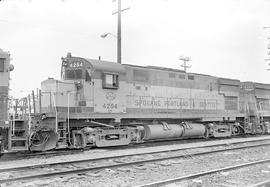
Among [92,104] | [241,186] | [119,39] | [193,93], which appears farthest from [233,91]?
[241,186]

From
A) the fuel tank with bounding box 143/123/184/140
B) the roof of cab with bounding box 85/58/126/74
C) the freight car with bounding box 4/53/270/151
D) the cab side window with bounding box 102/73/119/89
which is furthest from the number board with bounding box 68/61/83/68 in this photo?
the fuel tank with bounding box 143/123/184/140

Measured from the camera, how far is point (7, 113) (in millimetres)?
9742

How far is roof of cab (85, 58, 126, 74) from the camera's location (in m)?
12.9

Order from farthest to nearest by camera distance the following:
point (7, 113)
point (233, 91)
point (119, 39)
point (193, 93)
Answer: point (119, 39), point (233, 91), point (193, 93), point (7, 113)

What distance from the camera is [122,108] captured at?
13.8 metres

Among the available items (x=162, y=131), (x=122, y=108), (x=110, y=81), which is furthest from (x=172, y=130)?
(x=110, y=81)

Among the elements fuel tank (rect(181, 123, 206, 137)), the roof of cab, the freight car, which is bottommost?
fuel tank (rect(181, 123, 206, 137))

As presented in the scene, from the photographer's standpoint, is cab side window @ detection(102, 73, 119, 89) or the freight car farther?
cab side window @ detection(102, 73, 119, 89)

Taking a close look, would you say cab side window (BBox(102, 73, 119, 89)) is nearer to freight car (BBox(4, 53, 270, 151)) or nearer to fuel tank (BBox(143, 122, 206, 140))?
freight car (BBox(4, 53, 270, 151))

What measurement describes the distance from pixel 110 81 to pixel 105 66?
66 cm

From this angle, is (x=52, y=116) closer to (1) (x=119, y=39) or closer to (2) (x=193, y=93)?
(2) (x=193, y=93)

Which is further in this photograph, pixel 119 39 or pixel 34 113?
pixel 119 39

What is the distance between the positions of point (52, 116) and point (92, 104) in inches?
70.0

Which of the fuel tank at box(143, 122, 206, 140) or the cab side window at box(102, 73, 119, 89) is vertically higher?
the cab side window at box(102, 73, 119, 89)
